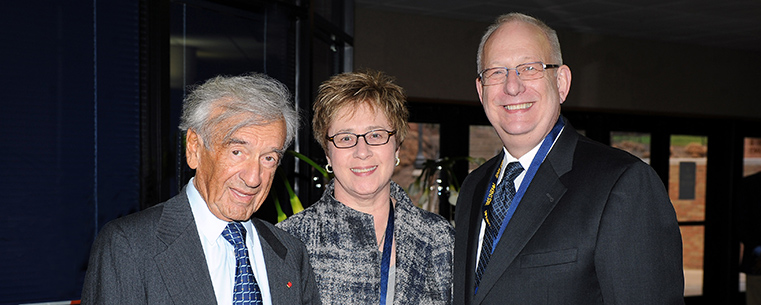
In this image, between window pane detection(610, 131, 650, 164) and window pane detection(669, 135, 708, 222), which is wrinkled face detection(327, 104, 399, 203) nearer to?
window pane detection(610, 131, 650, 164)

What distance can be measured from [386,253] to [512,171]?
49 cm

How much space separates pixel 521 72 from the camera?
5.78 feet

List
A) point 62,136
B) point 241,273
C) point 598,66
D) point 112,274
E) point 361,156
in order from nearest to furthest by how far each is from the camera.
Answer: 1. point 112,274
2. point 241,273
3. point 361,156
4. point 62,136
5. point 598,66

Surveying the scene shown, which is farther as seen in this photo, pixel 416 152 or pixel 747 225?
pixel 416 152

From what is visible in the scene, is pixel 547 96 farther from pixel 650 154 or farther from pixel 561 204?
pixel 650 154

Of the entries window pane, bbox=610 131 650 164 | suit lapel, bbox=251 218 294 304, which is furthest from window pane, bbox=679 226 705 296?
suit lapel, bbox=251 218 294 304

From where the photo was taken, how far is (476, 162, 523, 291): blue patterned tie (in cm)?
171

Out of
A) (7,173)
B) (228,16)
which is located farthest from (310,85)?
(7,173)

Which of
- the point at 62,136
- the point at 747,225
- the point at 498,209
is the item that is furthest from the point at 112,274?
the point at 747,225

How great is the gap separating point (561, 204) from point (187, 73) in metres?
2.05

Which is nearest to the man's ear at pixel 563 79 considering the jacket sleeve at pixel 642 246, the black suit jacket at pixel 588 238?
the black suit jacket at pixel 588 238

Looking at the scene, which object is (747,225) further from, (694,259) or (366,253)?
(366,253)

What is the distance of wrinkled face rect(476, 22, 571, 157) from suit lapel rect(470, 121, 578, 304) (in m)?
0.12

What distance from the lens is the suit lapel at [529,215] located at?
1624mm
